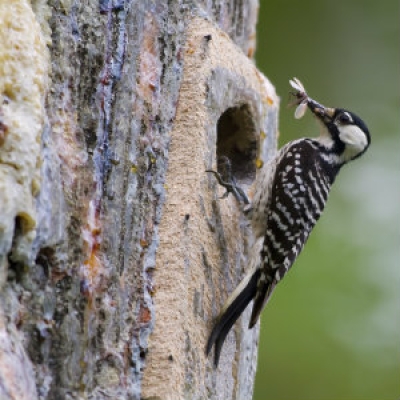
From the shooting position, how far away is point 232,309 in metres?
3.35

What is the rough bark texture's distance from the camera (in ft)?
8.72

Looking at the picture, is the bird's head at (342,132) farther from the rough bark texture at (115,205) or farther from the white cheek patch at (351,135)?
the rough bark texture at (115,205)

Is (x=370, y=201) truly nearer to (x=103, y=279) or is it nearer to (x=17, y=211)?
(x=103, y=279)

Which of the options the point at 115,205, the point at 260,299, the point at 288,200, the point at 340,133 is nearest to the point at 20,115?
the point at 115,205

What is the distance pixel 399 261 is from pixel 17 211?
10.4 ft

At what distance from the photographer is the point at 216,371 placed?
3.32m

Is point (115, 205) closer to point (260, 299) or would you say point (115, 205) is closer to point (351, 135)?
point (260, 299)

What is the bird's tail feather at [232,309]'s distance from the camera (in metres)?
3.27

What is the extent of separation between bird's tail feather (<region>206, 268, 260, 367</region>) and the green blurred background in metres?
1.28

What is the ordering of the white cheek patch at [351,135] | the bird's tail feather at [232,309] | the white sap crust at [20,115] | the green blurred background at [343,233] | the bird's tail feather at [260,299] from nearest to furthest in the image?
the white sap crust at [20,115] < the bird's tail feather at [232,309] < the bird's tail feather at [260,299] < the white cheek patch at [351,135] < the green blurred background at [343,233]

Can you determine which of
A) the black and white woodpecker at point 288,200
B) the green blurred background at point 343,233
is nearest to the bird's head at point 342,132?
the black and white woodpecker at point 288,200

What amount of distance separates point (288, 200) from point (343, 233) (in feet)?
4.12

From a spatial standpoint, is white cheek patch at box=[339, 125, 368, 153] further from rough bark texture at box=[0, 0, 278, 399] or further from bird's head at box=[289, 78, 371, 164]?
rough bark texture at box=[0, 0, 278, 399]

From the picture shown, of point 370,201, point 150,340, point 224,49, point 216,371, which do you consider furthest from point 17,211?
point 370,201
